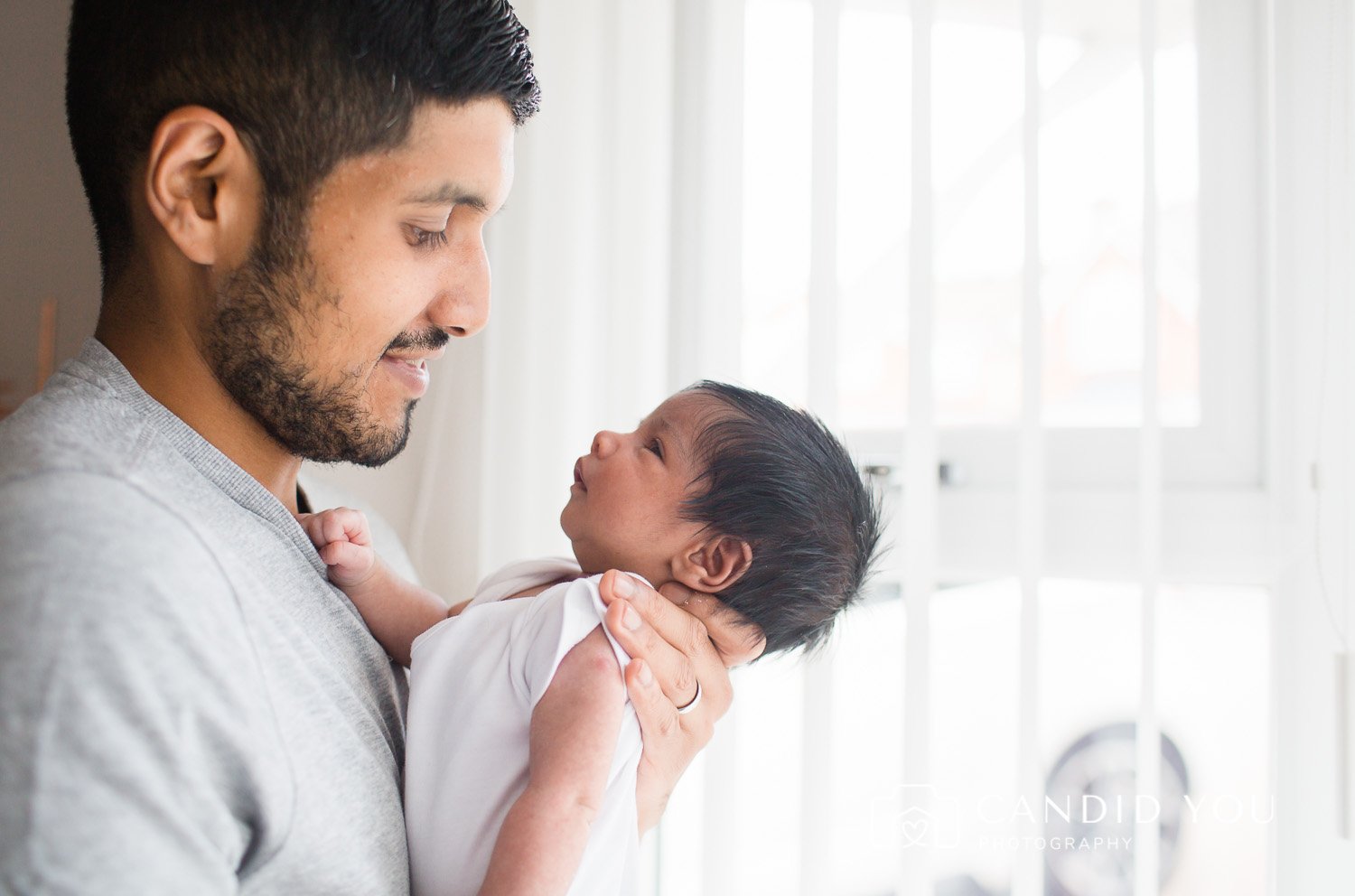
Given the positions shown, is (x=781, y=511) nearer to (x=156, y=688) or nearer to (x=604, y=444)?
(x=604, y=444)

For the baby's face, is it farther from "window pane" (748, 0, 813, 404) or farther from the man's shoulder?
the man's shoulder

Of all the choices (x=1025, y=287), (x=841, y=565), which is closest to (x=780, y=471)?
(x=841, y=565)

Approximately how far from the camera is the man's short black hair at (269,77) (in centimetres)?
99

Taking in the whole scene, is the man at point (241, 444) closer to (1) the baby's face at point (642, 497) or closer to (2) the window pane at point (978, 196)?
(1) the baby's face at point (642, 497)

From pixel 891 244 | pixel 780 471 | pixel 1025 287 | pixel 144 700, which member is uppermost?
pixel 891 244

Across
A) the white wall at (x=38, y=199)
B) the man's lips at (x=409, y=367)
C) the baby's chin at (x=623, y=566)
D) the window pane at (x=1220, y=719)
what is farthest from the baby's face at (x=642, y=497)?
the white wall at (x=38, y=199)

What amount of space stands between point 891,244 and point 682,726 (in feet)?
2.80

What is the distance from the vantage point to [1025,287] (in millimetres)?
1394

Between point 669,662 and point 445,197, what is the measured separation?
22.7 inches

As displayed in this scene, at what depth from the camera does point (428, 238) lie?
1118 millimetres

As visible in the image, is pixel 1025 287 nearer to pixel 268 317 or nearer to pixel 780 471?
pixel 780 471

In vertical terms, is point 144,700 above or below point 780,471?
below

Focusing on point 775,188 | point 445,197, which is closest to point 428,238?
point 445,197

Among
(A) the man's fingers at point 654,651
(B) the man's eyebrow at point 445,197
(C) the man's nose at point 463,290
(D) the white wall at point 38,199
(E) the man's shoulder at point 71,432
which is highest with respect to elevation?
(D) the white wall at point 38,199
